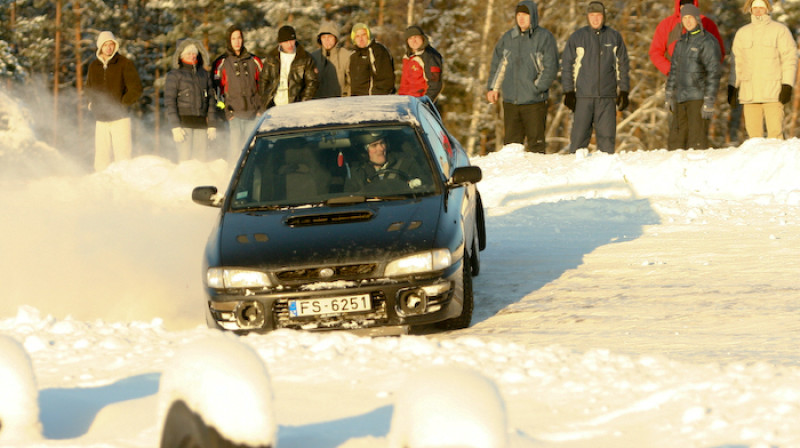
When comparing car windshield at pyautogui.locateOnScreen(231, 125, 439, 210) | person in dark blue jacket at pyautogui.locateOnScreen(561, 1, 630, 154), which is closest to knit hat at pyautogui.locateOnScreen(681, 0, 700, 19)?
person in dark blue jacket at pyautogui.locateOnScreen(561, 1, 630, 154)

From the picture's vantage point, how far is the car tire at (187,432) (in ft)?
13.4

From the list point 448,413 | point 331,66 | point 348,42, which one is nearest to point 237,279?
point 448,413

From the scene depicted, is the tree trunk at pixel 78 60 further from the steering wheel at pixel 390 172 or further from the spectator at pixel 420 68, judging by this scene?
the steering wheel at pixel 390 172

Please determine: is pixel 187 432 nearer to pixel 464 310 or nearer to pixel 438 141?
pixel 464 310

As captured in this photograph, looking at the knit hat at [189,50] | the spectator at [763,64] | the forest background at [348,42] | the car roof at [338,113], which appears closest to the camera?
the car roof at [338,113]

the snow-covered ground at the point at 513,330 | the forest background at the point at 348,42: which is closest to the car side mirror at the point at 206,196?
the snow-covered ground at the point at 513,330

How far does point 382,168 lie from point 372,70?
801cm

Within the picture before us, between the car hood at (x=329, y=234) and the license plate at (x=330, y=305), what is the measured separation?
221mm

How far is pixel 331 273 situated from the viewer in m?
7.50

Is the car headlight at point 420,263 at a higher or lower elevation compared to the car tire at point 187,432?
lower

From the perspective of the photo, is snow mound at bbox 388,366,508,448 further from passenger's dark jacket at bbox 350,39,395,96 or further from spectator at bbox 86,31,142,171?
spectator at bbox 86,31,142,171

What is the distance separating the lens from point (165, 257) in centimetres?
1130

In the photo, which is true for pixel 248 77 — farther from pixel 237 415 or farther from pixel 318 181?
pixel 237 415

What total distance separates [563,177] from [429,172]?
8.21m
